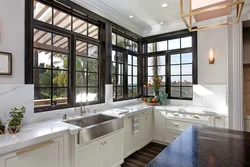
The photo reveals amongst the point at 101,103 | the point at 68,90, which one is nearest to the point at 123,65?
the point at 101,103

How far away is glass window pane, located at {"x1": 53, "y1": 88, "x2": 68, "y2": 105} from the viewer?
2320 mm

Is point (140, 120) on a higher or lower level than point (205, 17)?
lower

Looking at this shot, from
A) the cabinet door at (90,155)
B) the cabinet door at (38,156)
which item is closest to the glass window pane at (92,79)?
the cabinet door at (90,155)

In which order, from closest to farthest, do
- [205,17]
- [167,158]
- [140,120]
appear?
[167,158] → [205,17] → [140,120]

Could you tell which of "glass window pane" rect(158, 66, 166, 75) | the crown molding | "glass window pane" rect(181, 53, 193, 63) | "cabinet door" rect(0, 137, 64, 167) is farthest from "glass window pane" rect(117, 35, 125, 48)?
"cabinet door" rect(0, 137, 64, 167)

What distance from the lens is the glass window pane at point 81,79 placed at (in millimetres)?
2637

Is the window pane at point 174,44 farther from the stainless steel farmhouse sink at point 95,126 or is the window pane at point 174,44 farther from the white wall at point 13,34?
the white wall at point 13,34

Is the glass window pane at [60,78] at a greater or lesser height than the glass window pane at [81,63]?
lesser

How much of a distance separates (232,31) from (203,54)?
2.28ft

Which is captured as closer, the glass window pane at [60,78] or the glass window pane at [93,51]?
the glass window pane at [60,78]

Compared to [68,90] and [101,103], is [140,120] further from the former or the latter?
[68,90]

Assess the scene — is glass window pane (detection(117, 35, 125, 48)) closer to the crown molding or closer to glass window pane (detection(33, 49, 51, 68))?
the crown molding

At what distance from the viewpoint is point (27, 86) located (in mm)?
1908

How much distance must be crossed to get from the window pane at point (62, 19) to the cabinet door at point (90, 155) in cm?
195
